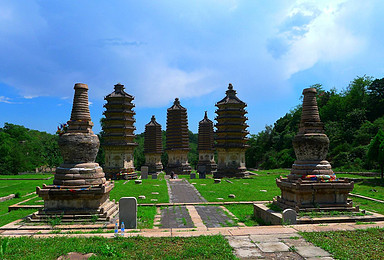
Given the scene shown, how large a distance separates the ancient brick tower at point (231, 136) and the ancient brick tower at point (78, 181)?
25.3 m

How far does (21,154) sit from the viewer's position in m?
52.0

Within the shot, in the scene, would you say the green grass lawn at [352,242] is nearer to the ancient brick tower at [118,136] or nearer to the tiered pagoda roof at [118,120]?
the ancient brick tower at [118,136]

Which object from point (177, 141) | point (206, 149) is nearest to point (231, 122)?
point (177, 141)

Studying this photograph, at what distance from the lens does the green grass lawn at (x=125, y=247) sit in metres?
6.71

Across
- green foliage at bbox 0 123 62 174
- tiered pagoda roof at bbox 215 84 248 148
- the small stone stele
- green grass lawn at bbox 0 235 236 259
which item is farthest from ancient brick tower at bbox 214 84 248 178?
green foliage at bbox 0 123 62 174

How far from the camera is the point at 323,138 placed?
12.2m

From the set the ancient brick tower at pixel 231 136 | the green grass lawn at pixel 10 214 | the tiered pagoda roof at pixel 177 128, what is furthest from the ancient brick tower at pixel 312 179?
the tiered pagoda roof at pixel 177 128

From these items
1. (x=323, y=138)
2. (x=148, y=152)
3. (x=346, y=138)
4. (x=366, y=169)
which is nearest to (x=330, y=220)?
(x=323, y=138)

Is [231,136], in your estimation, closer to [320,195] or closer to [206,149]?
[206,149]

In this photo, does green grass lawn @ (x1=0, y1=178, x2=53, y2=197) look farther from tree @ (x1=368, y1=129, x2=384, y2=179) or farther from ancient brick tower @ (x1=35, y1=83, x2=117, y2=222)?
tree @ (x1=368, y1=129, x2=384, y2=179)

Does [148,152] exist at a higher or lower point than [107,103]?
lower

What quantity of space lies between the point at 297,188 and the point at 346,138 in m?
47.7

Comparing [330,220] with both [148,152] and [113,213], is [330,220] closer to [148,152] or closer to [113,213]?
[113,213]

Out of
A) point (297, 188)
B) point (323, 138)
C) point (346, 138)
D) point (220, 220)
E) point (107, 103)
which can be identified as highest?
point (107, 103)
